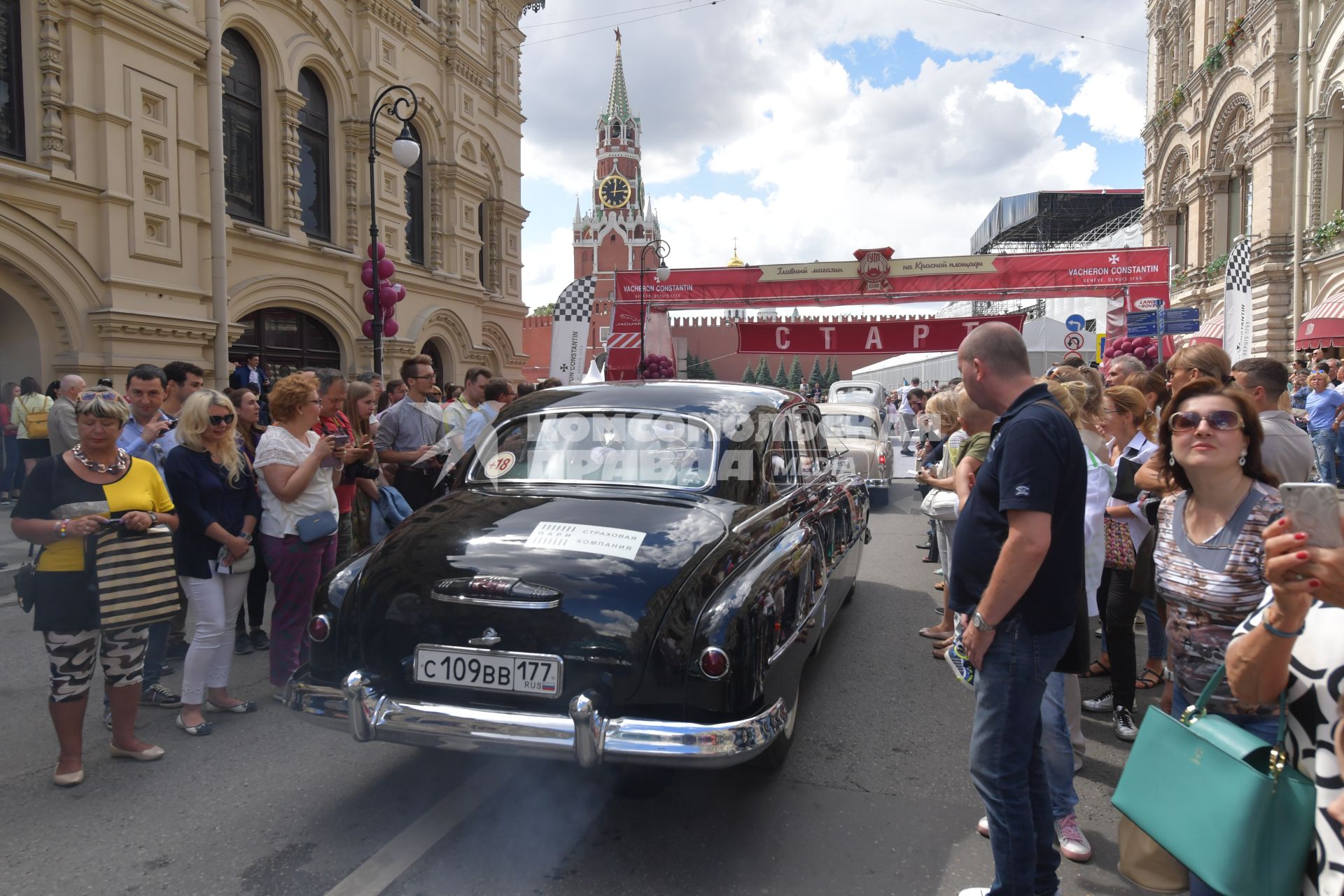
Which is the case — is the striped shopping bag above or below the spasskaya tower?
below

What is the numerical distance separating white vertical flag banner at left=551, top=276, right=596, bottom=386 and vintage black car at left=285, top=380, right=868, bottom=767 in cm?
1148

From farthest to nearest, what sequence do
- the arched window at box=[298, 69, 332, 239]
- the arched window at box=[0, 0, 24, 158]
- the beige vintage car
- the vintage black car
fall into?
the arched window at box=[298, 69, 332, 239] < the beige vintage car < the arched window at box=[0, 0, 24, 158] < the vintage black car

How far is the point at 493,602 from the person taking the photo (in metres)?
3.20

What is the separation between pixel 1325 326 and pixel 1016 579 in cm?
2109

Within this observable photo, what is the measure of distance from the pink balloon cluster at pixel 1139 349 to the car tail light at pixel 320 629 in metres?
10.3

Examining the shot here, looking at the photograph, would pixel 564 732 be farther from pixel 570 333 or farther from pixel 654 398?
pixel 570 333

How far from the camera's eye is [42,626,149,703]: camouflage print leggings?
11.7ft

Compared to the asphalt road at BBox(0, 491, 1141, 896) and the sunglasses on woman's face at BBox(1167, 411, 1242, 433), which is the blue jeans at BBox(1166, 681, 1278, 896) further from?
the asphalt road at BBox(0, 491, 1141, 896)

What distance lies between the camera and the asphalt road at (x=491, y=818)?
9.64 feet

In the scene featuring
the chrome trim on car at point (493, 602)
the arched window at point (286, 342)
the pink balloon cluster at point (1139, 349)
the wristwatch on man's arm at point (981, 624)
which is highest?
the arched window at point (286, 342)

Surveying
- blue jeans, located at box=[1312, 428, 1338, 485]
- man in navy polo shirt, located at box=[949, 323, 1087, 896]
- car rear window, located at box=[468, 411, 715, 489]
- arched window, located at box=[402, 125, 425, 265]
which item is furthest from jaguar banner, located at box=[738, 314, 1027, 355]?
man in navy polo shirt, located at box=[949, 323, 1087, 896]

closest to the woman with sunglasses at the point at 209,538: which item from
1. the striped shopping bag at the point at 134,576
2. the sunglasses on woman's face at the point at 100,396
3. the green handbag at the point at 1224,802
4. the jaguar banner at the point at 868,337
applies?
the striped shopping bag at the point at 134,576

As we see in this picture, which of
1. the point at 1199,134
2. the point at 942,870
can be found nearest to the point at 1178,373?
the point at 942,870

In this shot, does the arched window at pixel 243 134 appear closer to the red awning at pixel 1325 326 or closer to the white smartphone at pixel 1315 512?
the white smartphone at pixel 1315 512
